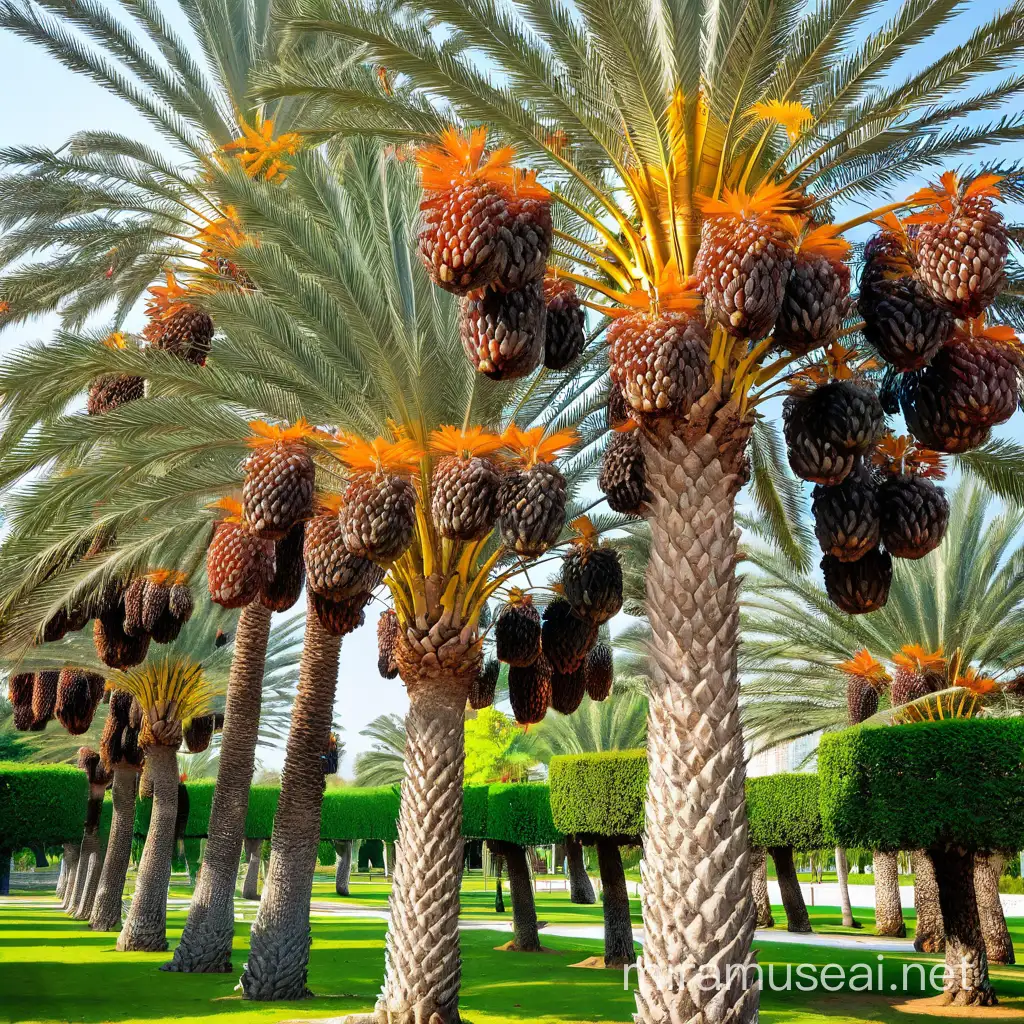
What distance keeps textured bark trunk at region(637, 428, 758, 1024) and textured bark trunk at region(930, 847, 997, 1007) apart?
8.31 m

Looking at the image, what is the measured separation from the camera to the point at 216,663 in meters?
22.2

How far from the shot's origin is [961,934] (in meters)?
13.2

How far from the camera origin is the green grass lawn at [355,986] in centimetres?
1154

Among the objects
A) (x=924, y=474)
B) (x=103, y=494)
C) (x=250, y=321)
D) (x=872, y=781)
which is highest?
(x=250, y=321)

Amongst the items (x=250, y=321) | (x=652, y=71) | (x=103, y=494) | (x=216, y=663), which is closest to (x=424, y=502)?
(x=250, y=321)

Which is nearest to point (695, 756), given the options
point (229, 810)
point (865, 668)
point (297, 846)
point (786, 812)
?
point (297, 846)

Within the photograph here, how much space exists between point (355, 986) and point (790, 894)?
1445 centimetres

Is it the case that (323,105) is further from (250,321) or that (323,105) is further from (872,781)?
(872,781)

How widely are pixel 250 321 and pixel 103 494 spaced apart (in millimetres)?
1906

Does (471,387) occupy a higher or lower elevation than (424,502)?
higher

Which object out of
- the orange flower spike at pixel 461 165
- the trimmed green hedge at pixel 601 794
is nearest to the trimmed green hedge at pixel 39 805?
the trimmed green hedge at pixel 601 794

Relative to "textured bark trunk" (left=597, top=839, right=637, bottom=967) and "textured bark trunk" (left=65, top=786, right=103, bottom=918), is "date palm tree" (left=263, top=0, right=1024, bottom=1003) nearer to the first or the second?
"textured bark trunk" (left=597, top=839, right=637, bottom=967)

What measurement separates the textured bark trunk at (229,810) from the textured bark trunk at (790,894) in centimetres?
1411

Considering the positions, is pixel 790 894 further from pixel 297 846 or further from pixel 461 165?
pixel 461 165
